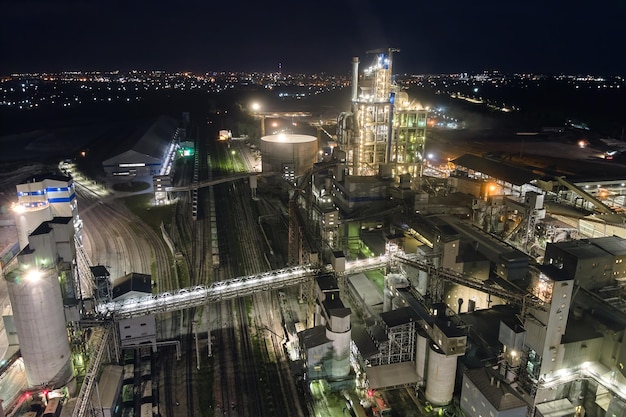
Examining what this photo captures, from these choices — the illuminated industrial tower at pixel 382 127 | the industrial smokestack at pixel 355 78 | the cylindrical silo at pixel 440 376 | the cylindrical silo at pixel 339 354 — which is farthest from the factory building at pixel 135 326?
the industrial smokestack at pixel 355 78

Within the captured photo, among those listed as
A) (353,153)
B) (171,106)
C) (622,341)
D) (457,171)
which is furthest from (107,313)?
(171,106)

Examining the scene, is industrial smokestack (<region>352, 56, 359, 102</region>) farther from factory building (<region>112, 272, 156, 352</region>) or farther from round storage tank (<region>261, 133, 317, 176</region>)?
factory building (<region>112, 272, 156, 352</region>)

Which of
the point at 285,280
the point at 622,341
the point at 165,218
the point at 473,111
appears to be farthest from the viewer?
the point at 473,111

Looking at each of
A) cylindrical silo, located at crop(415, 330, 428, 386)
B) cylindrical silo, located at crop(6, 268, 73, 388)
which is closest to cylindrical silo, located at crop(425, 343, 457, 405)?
cylindrical silo, located at crop(415, 330, 428, 386)

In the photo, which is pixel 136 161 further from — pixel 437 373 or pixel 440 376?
pixel 440 376

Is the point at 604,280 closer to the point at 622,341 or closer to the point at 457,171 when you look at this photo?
the point at 622,341

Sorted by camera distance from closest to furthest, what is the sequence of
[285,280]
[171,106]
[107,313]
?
[107,313], [285,280], [171,106]

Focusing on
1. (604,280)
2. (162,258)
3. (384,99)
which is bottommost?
(162,258)
